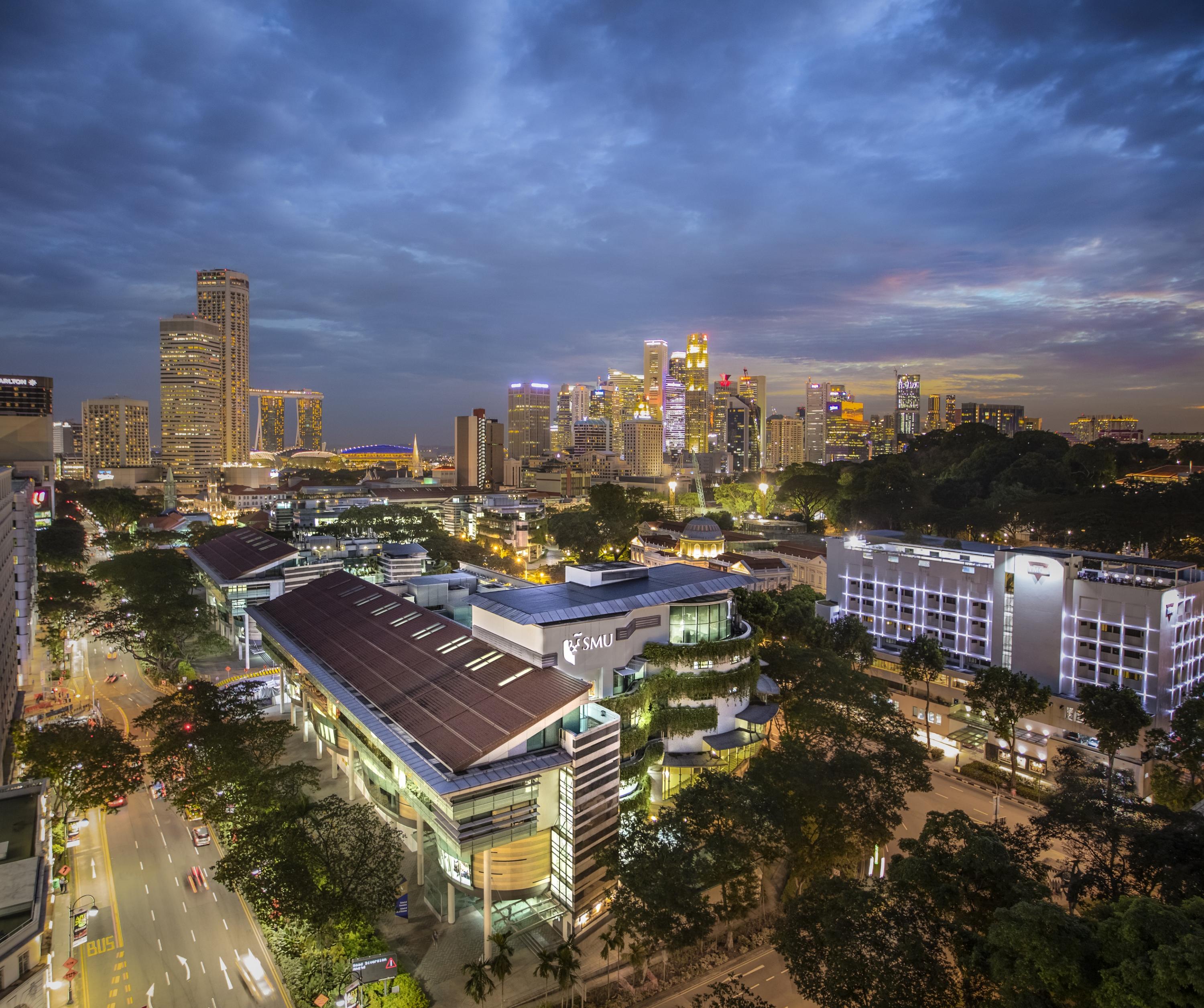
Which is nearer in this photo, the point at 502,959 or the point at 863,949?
the point at 863,949

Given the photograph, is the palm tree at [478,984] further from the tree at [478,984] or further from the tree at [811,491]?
the tree at [811,491]

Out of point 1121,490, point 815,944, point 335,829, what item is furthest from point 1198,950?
point 1121,490

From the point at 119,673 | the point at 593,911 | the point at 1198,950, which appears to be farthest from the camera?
the point at 119,673

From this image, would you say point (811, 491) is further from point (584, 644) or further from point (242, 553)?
point (584, 644)

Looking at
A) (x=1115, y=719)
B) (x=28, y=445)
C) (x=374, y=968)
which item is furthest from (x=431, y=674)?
(x=28, y=445)

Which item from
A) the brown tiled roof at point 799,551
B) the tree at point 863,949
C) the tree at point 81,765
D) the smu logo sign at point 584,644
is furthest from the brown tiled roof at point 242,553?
the brown tiled roof at point 799,551

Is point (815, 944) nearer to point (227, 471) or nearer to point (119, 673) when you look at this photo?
point (119, 673)
